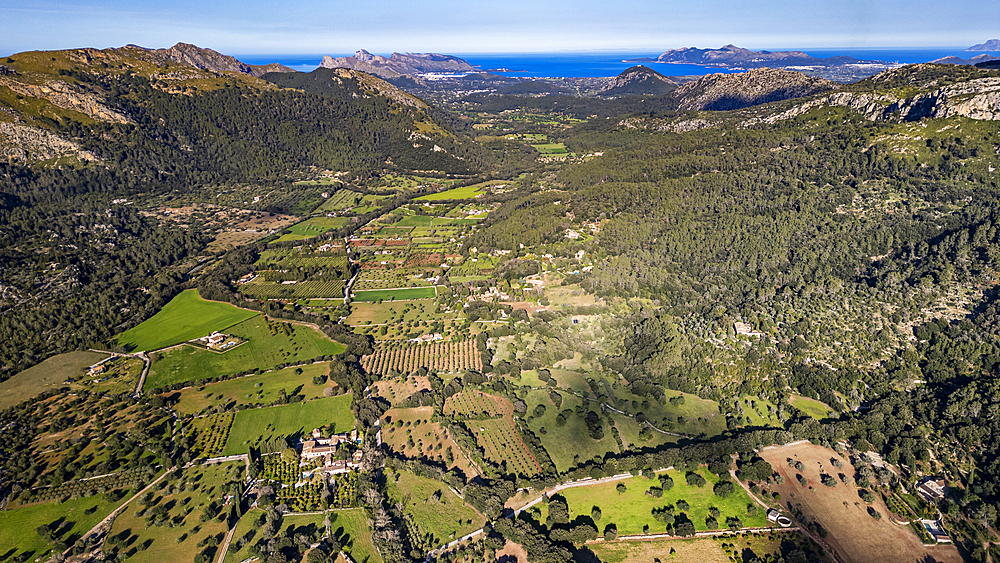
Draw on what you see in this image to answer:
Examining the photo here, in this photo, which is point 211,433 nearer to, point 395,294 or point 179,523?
point 179,523

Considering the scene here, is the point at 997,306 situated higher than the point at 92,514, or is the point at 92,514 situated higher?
the point at 997,306

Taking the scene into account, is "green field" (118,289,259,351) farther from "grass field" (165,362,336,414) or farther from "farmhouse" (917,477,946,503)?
"farmhouse" (917,477,946,503)

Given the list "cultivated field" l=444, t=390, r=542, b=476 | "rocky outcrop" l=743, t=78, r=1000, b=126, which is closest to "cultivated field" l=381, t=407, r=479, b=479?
"cultivated field" l=444, t=390, r=542, b=476

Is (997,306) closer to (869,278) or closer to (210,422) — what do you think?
(869,278)

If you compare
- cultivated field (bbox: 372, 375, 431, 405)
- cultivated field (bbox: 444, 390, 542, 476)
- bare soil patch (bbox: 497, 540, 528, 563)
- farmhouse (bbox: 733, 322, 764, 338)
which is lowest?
bare soil patch (bbox: 497, 540, 528, 563)

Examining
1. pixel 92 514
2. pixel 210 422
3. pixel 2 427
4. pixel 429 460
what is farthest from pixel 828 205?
pixel 2 427
